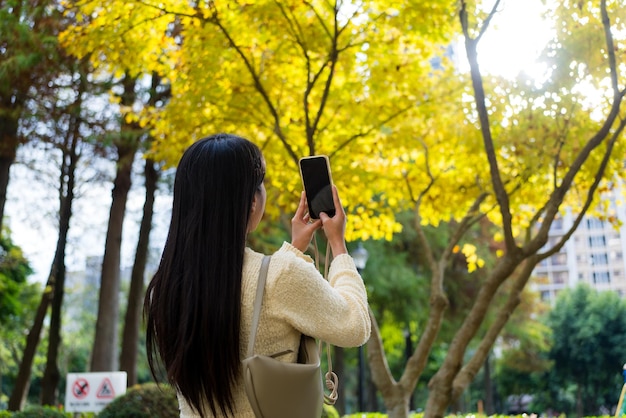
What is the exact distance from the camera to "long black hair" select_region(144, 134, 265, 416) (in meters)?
1.72

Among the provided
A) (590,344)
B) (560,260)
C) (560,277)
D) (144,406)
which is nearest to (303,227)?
(144,406)

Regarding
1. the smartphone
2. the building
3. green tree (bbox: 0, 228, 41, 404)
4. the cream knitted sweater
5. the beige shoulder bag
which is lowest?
the beige shoulder bag

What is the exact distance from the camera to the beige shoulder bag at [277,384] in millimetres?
1661

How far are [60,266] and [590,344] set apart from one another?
29.8 meters

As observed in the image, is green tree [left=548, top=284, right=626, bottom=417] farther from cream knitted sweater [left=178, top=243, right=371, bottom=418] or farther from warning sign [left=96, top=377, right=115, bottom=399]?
cream knitted sweater [left=178, top=243, right=371, bottom=418]

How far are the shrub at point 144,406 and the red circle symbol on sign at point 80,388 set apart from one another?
193 centimetres

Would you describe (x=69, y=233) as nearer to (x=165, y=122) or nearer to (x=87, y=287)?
(x=165, y=122)

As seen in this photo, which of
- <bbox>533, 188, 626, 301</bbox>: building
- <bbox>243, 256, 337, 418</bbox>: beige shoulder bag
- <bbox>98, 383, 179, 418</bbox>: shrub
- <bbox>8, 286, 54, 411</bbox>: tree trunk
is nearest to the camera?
<bbox>243, 256, 337, 418</bbox>: beige shoulder bag

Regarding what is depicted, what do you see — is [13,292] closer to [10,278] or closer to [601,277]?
[10,278]

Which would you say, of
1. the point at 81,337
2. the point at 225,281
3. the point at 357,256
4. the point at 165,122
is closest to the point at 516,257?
the point at 165,122

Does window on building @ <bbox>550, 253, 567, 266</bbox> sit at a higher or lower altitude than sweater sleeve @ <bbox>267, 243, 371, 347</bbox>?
higher

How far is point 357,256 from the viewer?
12.5m

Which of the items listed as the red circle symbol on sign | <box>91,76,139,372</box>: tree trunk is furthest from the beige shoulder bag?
<box>91,76,139,372</box>: tree trunk

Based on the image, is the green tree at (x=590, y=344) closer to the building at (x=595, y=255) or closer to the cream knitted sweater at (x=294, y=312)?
the cream knitted sweater at (x=294, y=312)
